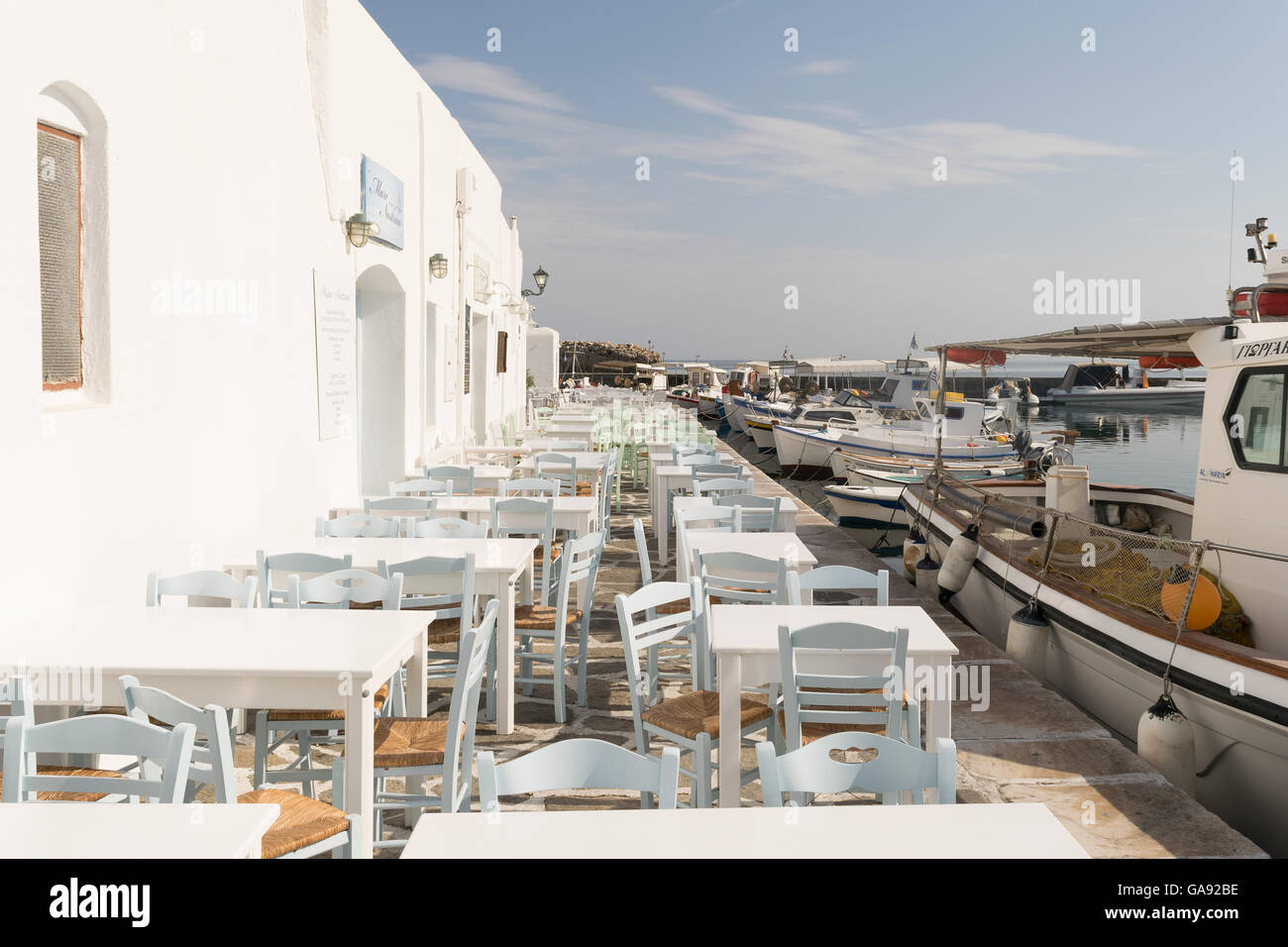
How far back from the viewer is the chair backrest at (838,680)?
3.60 meters

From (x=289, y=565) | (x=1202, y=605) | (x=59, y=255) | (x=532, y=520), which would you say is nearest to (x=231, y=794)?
(x=289, y=565)

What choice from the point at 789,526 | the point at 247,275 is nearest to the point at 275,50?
the point at 247,275

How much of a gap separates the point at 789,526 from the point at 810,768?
5.22 meters

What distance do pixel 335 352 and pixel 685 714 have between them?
480 centimetres

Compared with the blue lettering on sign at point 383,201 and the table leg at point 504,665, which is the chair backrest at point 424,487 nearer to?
the blue lettering on sign at point 383,201

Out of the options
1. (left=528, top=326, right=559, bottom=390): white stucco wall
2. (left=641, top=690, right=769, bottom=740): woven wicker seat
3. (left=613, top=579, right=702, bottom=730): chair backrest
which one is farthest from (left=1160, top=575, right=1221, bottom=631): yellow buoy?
(left=528, top=326, right=559, bottom=390): white stucco wall

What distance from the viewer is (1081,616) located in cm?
648

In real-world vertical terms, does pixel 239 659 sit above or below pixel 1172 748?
above

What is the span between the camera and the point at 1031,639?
6.97 meters

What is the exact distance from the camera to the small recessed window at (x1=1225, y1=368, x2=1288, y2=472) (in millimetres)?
5715

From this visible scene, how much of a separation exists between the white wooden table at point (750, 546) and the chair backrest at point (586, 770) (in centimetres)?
307

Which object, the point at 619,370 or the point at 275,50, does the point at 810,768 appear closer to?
the point at 275,50

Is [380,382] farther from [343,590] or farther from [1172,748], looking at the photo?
[1172,748]

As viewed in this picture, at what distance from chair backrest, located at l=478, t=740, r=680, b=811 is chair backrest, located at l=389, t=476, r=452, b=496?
5590 millimetres
